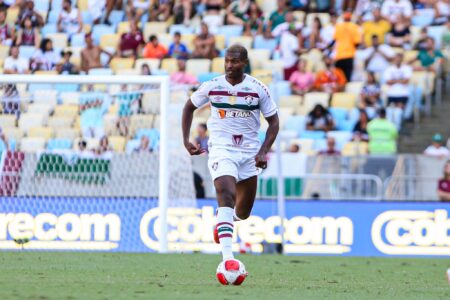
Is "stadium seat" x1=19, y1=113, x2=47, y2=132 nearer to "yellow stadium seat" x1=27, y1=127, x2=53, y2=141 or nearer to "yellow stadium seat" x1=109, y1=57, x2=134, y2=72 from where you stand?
"yellow stadium seat" x1=27, y1=127, x2=53, y2=141

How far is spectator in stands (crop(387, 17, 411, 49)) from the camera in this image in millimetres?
25875

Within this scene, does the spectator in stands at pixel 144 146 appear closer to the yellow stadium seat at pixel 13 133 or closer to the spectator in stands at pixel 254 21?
the yellow stadium seat at pixel 13 133

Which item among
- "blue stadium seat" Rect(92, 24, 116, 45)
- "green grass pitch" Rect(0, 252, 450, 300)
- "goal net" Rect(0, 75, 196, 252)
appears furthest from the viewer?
"blue stadium seat" Rect(92, 24, 116, 45)

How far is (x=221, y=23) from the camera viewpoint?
28.1 meters

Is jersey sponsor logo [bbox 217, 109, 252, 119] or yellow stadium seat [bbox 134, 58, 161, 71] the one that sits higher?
yellow stadium seat [bbox 134, 58, 161, 71]

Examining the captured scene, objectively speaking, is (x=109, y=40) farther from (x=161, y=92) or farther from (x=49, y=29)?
(x=161, y=92)

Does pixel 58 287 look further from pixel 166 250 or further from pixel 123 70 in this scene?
pixel 123 70

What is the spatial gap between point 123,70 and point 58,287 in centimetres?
1664

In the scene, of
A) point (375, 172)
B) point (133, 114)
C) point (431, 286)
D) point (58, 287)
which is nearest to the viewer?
point (58, 287)

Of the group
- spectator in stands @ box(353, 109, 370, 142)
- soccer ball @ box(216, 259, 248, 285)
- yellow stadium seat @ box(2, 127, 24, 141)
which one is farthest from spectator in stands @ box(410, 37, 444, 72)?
soccer ball @ box(216, 259, 248, 285)

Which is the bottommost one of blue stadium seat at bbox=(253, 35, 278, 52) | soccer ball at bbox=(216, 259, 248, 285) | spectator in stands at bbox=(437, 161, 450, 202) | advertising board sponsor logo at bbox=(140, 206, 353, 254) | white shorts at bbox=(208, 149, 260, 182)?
advertising board sponsor logo at bbox=(140, 206, 353, 254)

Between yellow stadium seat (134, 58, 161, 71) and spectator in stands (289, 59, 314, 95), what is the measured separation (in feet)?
10.4

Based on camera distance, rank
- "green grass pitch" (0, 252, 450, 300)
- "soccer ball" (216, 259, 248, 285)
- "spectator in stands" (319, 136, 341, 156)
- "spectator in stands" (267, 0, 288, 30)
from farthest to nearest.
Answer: "spectator in stands" (267, 0, 288, 30)
"spectator in stands" (319, 136, 341, 156)
"soccer ball" (216, 259, 248, 285)
"green grass pitch" (0, 252, 450, 300)

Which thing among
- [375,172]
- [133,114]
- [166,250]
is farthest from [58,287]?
[375,172]
